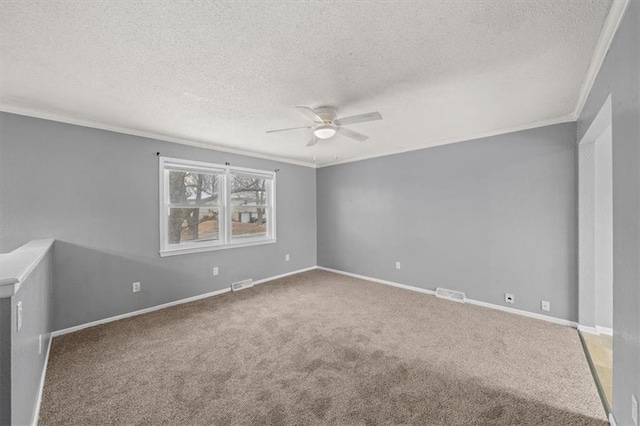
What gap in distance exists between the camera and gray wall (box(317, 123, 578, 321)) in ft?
9.98

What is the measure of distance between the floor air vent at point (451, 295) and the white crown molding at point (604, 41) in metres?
2.70

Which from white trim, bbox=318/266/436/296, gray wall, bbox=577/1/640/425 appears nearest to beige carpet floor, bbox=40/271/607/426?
gray wall, bbox=577/1/640/425

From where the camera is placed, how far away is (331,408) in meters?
1.74

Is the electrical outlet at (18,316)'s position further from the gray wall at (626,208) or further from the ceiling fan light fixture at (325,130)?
the gray wall at (626,208)

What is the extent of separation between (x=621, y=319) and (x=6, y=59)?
13.9 ft

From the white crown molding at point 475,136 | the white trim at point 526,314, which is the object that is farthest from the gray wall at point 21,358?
the white crown molding at point 475,136

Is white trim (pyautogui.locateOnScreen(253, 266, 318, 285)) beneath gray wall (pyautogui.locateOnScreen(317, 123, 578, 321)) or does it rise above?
beneath

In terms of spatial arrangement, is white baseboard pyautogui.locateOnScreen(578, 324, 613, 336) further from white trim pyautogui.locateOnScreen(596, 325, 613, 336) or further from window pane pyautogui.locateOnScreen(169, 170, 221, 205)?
window pane pyautogui.locateOnScreen(169, 170, 221, 205)

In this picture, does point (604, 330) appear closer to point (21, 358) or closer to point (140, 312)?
point (21, 358)

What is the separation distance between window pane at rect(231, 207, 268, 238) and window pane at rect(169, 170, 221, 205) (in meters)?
0.50

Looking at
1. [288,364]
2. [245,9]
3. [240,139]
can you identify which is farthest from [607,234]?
[240,139]

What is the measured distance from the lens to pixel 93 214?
3057mm

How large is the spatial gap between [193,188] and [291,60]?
2.92m

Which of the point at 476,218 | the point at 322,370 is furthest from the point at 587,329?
the point at 322,370
